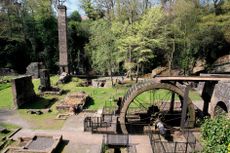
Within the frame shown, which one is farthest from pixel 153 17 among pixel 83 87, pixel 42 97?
pixel 42 97

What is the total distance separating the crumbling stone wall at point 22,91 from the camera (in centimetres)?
1839

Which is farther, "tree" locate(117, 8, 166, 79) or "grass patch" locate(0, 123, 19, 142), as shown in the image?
"tree" locate(117, 8, 166, 79)

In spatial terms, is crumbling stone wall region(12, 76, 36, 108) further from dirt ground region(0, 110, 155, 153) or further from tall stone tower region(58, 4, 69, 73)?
tall stone tower region(58, 4, 69, 73)

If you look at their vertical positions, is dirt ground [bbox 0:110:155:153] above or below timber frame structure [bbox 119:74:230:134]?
below

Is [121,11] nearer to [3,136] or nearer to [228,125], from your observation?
[3,136]

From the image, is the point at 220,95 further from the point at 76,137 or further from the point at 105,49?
the point at 105,49

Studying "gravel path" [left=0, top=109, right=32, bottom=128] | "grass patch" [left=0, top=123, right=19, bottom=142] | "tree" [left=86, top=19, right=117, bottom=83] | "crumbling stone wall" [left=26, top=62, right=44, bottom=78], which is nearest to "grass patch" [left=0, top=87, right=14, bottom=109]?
"gravel path" [left=0, top=109, right=32, bottom=128]

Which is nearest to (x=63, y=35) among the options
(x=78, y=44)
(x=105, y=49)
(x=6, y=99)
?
(x=105, y=49)

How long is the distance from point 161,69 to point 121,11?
335 inches

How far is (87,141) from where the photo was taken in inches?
509

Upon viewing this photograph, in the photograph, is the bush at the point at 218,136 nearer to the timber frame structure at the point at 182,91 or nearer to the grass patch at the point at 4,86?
the timber frame structure at the point at 182,91

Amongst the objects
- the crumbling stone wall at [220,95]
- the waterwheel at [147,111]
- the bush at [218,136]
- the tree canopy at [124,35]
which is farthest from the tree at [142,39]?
the bush at [218,136]

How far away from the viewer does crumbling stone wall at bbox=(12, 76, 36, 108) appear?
60.3 feet

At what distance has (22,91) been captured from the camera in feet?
63.4
